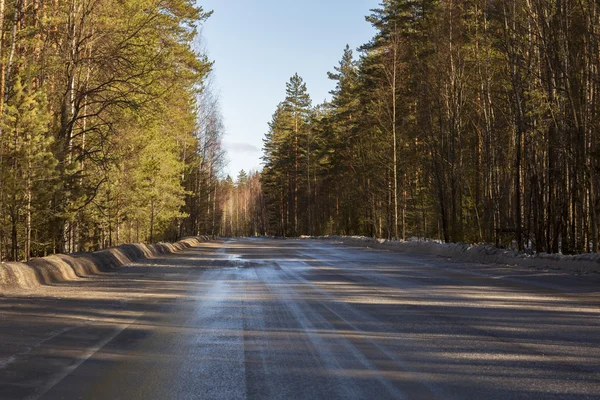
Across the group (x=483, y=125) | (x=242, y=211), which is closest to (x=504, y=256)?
(x=483, y=125)

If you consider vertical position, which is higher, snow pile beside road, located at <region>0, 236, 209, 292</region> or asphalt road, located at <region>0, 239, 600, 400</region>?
snow pile beside road, located at <region>0, 236, 209, 292</region>

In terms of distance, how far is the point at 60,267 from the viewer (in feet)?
46.3

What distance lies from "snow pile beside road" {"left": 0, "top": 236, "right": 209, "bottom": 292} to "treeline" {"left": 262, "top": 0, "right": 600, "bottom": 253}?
45.6 ft

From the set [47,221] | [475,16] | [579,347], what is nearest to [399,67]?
[475,16]

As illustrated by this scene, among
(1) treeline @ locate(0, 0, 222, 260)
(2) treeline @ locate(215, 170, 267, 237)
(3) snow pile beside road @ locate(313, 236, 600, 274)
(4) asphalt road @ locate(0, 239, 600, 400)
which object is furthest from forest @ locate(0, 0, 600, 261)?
(2) treeline @ locate(215, 170, 267, 237)

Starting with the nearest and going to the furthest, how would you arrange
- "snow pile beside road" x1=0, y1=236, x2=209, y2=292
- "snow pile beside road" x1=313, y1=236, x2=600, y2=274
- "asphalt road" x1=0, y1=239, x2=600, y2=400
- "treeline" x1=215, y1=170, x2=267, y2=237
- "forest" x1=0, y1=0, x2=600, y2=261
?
"asphalt road" x1=0, y1=239, x2=600, y2=400
"snow pile beside road" x1=0, y1=236, x2=209, y2=292
"snow pile beside road" x1=313, y1=236, x2=600, y2=274
"forest" x1=0, y1=0, x2=600, y2=261
"treeline" x1=215, y1=170, x2=267, y2=237

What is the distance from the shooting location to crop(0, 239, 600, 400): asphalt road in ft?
15.7

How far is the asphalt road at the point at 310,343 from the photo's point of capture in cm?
477

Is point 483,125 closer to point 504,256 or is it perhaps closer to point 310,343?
point 504,256

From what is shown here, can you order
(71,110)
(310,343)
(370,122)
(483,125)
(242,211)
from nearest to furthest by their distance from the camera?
(310,343) < (71,110) < (483,125) < (370,122) < (242,211)

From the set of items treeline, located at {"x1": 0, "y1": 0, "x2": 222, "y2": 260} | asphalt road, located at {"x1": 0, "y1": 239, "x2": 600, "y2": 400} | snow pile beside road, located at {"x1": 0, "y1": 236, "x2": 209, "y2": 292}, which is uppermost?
treeline, located at {"x1": 0, "y1": 0, "x2": 222, "y2": 260}

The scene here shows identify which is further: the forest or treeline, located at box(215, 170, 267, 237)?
treeline, located at box(215, 170, 267, 237)

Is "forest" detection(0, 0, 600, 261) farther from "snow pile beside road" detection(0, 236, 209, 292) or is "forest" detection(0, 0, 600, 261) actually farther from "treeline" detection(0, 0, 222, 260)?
"snow pile beside road" detection(0, 236, 209, 292)

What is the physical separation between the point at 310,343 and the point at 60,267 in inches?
380
